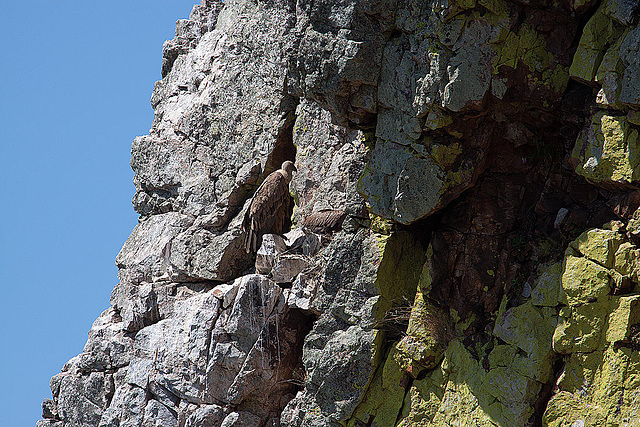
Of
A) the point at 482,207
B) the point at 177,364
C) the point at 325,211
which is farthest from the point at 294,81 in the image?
the point at 177,364

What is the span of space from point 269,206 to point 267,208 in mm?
45

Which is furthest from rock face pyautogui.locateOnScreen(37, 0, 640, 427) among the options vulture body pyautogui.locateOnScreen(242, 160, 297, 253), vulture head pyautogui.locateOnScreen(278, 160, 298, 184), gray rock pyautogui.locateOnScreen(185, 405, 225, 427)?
vulture body pyautogui.locateOnScreen(242, 160, 297, 253)

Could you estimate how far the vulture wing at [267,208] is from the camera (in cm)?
1080

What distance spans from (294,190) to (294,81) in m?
2.21

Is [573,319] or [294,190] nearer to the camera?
[573,319]

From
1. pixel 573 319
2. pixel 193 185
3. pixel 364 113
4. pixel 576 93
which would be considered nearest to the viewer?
pixel 573 319

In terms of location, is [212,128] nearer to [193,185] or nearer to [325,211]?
[193,185]

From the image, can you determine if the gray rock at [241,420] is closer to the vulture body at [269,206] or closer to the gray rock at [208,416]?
the gray rock at [208,416]

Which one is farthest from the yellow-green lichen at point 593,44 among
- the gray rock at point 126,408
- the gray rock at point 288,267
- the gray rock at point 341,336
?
the gray rock at point 126,408

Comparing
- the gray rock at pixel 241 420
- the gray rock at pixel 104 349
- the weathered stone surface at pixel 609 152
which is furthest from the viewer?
the gray rock at pixel 104 349

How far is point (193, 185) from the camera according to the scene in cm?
1216

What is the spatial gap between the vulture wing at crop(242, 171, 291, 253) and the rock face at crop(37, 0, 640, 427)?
0.91ft

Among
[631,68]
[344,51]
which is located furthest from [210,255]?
[631,68]

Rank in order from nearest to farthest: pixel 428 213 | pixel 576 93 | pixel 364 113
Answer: pixel 576 93 → pixel 428 213 → pixel 364 113
